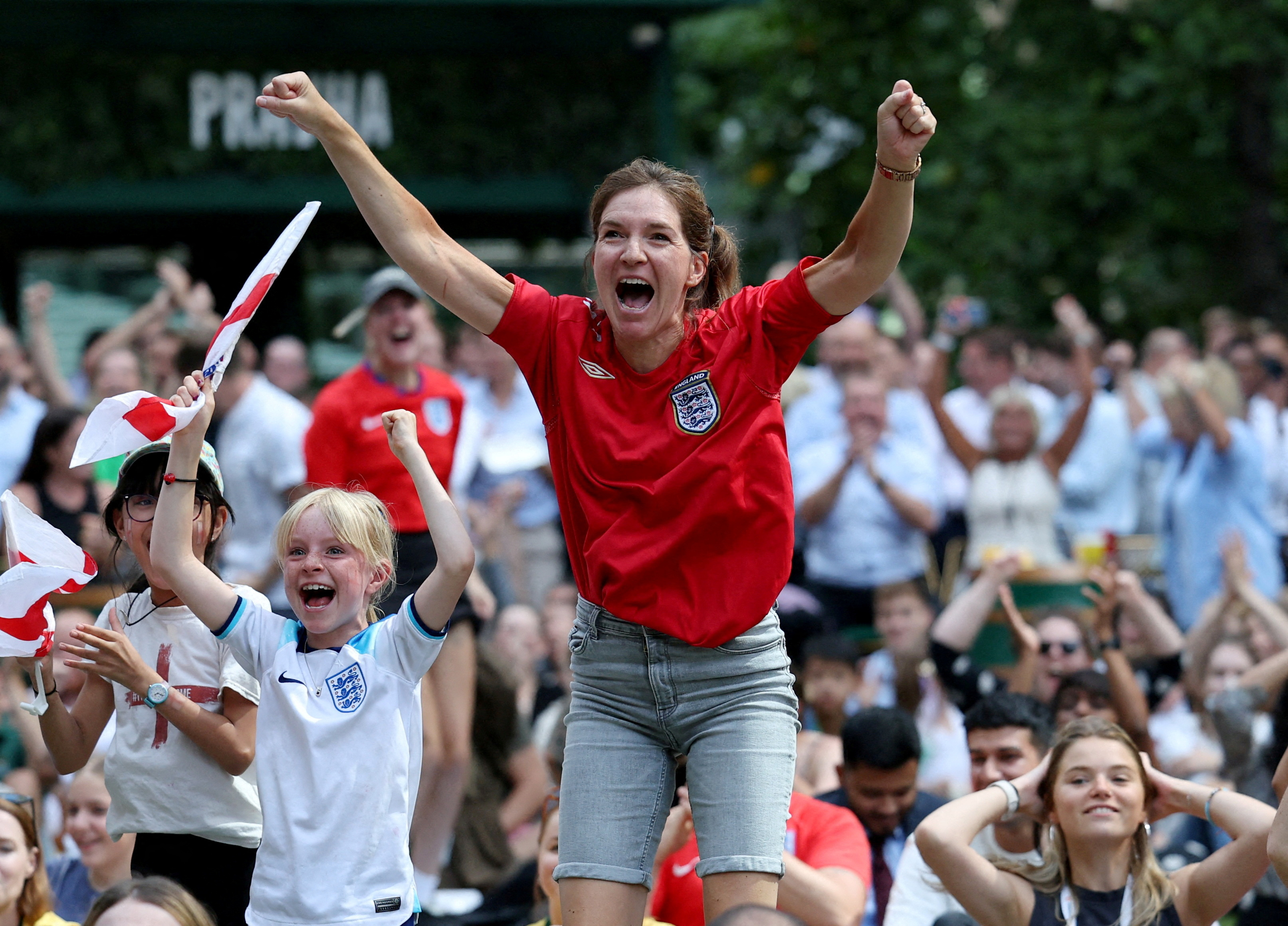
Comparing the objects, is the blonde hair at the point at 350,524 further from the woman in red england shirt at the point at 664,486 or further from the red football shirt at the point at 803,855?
the red football shirt at the point at 803,855

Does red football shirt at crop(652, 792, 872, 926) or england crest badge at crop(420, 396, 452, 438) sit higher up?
england crest badge at crop(420, 396, 452, 438)

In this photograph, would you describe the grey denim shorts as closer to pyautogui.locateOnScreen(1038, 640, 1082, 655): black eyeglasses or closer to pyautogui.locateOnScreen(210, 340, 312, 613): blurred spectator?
pyautogui.locateOnScreen(1038, 640, 1082, 655): black eyeglasses

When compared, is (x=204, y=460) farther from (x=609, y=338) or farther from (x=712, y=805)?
(x=712, y=805)

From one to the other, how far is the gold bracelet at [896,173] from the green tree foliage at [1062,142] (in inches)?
410

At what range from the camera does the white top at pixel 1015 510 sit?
28.7 ft

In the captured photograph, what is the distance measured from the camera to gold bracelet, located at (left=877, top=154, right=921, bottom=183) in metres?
3.33

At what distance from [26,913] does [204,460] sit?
140 cm

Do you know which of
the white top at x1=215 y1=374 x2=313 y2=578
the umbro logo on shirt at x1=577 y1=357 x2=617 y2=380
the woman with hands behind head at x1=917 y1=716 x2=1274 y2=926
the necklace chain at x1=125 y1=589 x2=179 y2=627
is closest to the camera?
the umbro logo on shirt at x1=577 y1=357 x2=617 y2=380

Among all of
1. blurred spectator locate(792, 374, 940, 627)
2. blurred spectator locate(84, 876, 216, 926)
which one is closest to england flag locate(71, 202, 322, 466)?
blurred spectator locate(84, 876, 216, 926)

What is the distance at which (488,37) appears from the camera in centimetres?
1090

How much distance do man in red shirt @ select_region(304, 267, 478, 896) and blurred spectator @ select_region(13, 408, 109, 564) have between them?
1829mm

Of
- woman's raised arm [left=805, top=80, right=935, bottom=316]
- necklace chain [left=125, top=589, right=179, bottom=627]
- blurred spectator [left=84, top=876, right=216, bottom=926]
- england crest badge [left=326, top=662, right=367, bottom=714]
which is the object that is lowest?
blurred spectator [left=84, top=876, right=216, bottom=926]

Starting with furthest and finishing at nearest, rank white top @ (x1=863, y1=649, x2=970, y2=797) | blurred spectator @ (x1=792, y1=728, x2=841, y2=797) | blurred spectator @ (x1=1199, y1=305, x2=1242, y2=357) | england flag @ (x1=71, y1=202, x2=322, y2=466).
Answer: blurred spectator @ (x1=1199, y1=305, x2=1242, y2=357) < white top @ (x1=863, y1=649, x2=970, y2=797) < blurred spectator @ (x1=792, y1=728, x2=841, y2=797) < england flag @ (x1=71, y1=202, x2=322, y2=466)

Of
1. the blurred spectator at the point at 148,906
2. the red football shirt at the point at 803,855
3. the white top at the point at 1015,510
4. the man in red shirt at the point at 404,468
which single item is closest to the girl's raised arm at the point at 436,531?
the blurred spectator at the point at 148,906
